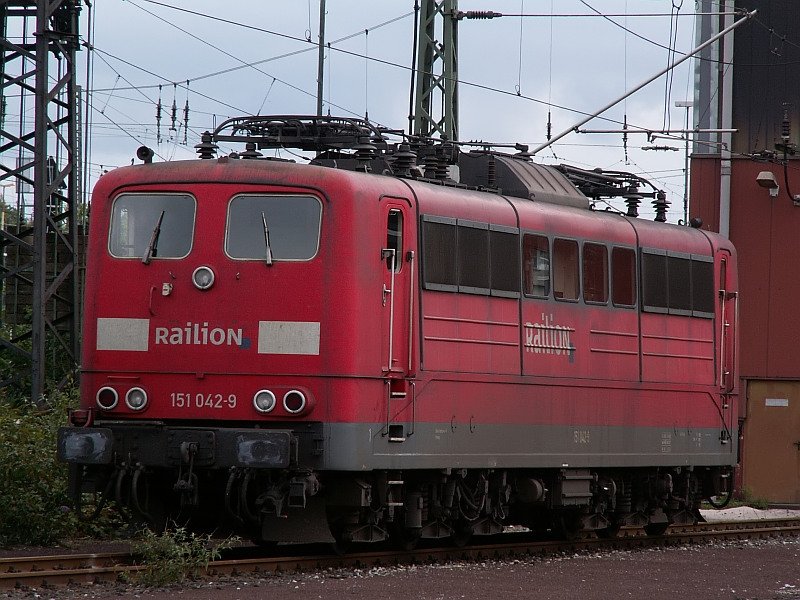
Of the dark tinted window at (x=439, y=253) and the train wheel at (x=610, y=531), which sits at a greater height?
the dark tinted window at (x=439, y=253)

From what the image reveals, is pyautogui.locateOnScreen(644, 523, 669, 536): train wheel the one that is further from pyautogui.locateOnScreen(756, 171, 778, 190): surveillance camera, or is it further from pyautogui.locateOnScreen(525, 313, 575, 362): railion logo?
pyautogui.locateOnScreen(756, 171, 778, 190): surveillance camera

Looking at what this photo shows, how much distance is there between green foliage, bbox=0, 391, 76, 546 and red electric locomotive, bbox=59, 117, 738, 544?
177cm

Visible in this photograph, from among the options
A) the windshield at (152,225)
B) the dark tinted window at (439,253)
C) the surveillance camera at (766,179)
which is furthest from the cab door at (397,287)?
the surveillance camera at (766,179)

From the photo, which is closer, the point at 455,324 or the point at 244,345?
the point at 244,345

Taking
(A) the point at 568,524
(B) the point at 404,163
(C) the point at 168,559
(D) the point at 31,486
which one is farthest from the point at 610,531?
(C) the point at 168,559

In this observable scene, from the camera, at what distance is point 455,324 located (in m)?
14.9

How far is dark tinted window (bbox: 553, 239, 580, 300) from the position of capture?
16.5 meters

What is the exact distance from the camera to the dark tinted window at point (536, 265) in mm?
16031

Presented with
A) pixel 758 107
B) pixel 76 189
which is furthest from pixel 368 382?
pixel 758 107

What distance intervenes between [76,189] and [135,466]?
31.9 ft

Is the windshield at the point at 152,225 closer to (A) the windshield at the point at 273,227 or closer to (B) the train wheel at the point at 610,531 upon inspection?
(A) the windshield at the point at 273,227

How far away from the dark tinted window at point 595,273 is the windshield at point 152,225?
4.88 metres

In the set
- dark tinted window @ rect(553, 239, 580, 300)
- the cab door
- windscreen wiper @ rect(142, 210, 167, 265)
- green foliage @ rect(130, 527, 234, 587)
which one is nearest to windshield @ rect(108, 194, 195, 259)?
windscreen wiper @ rect(142, 210, 167, 265)

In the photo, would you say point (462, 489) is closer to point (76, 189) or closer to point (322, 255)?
point (322, 255)
